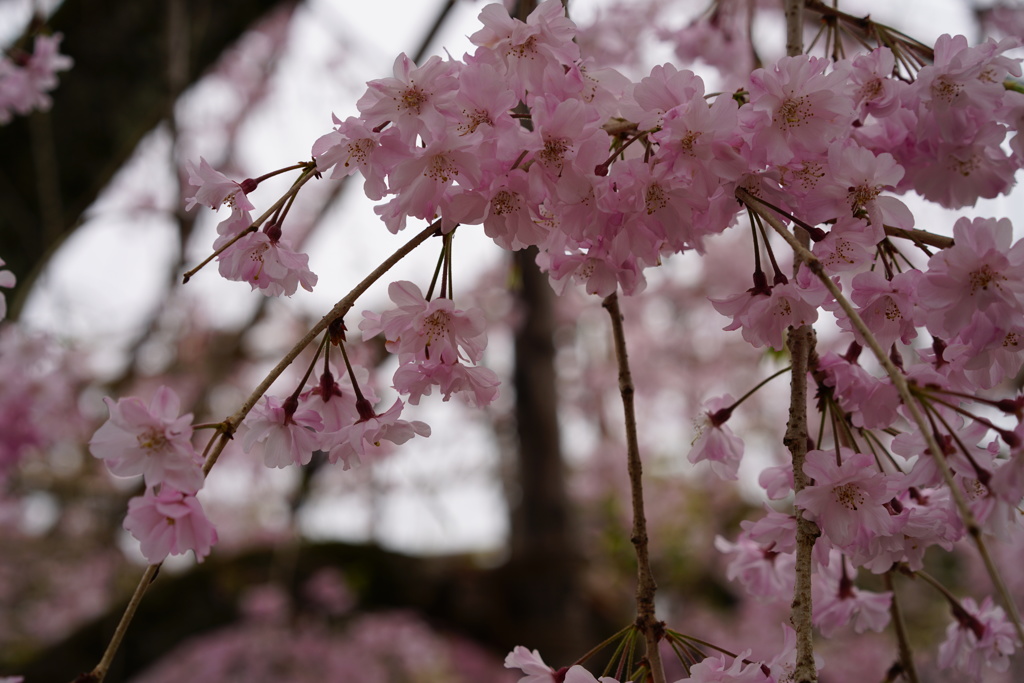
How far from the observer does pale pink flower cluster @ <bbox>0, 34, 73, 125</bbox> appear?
2.01 m

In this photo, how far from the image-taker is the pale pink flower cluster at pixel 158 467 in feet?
2.29

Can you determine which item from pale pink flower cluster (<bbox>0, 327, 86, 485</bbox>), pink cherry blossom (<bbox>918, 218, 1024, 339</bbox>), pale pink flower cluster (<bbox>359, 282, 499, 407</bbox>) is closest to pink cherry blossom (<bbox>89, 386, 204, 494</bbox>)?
pale pink flower cluster (<bbox>359, 282, 499, 407</bbox>)

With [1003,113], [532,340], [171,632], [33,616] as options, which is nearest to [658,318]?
[532,340]

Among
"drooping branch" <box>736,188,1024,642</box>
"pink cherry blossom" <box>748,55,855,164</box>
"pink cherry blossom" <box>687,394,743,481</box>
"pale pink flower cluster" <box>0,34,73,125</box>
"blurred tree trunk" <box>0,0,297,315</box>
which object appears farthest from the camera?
"blurred tree trunk" <box>0,0,297,315</box>

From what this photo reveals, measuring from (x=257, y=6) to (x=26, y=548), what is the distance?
236 inches

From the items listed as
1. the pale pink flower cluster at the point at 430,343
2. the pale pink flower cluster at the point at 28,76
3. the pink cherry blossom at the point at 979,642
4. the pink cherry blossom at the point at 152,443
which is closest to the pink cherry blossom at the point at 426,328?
the pale pink flower cluster at the point at 430,343

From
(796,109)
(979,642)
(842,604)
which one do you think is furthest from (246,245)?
(979,642)

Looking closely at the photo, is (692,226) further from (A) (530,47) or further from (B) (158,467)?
(B) (158,467)

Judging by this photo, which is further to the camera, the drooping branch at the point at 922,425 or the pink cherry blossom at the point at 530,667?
the pink cherry blossom at the point at 530,667

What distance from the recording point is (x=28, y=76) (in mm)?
2025

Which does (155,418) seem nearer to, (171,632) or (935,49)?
(935,49)

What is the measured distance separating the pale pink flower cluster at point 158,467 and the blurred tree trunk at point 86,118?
235cm

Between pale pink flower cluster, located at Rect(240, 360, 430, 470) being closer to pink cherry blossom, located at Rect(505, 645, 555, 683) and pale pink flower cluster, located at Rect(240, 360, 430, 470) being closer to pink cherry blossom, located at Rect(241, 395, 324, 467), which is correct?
pink cherry blossom, located at Rect(241, 395, 324, 467)

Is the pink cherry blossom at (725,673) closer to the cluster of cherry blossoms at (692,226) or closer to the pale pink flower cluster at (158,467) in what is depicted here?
the cluster of cherry blossoms at (692,226)
